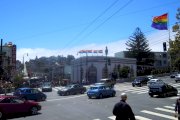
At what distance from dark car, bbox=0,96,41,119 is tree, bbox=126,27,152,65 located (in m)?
101

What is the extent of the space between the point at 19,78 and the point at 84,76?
3264 centimetres

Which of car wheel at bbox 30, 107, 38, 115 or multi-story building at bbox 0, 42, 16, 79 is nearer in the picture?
car wheel at bbox 30, 107, 38, 115

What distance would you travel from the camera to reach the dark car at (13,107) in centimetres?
2288

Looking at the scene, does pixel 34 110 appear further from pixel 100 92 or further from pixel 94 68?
pixel 94 68

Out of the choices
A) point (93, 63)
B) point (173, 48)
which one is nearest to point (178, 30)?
point (173, 48)

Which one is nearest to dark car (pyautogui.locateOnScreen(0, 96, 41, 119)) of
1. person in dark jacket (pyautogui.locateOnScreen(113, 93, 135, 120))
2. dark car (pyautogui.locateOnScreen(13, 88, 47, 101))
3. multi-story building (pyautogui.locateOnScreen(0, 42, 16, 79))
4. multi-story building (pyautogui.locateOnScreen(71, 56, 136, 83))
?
dark car (pyautogui.locateOnScreen(13, 88, 47, 101))

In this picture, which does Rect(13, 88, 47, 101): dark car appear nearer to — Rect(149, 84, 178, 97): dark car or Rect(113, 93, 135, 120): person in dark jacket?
Rect(149, 84, 178, 97): dark car

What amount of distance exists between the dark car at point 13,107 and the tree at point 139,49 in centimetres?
10139

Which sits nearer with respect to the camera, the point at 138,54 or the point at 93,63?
the point at 93,63

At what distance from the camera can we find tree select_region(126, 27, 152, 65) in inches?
4936

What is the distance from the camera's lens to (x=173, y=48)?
2897 cm

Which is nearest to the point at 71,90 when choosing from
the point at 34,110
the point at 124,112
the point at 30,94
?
the point at 30,94

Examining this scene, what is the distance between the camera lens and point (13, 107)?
76.5 ft

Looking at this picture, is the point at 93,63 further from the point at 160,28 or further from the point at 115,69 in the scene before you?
the point at 160,28
